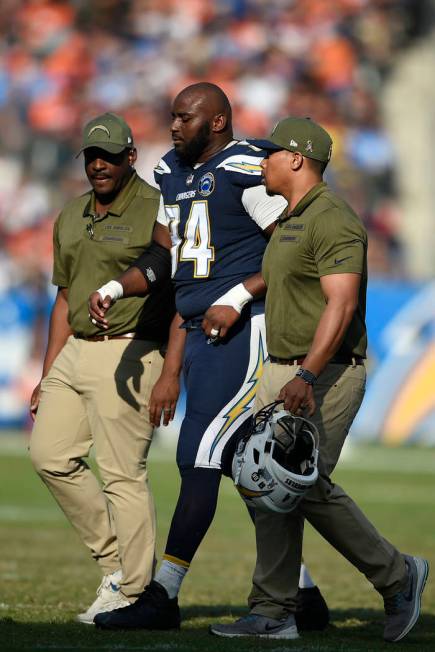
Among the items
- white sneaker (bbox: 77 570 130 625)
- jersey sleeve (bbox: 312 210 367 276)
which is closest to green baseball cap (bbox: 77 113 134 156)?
jersey sleeve (bbox: 312 210 367 276)

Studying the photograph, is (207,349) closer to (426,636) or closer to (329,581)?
(426,636)

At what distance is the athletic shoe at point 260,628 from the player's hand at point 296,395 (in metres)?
0.96

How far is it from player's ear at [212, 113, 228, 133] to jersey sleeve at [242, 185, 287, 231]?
314mm

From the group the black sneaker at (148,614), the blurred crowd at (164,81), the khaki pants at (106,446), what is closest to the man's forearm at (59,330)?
the khaki pants at (106,446)

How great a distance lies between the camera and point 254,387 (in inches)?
206

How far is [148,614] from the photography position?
4992 millimetres

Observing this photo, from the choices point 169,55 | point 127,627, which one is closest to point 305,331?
point 127,627

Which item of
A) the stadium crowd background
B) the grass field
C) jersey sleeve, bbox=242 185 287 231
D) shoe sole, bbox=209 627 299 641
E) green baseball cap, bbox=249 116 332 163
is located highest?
the stadium crowd background

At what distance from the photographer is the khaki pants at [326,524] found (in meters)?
4.94

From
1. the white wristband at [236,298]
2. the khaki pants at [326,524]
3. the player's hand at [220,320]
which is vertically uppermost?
the white wristband at [236,298]

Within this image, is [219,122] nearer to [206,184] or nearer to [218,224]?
[206,184]

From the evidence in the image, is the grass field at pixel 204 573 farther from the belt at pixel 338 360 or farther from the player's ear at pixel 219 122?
the player's ear at pixel 219 122

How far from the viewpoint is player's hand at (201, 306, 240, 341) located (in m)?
5.09

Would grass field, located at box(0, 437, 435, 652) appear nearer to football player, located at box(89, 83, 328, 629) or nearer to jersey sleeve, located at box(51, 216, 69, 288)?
football player, located at box(89, 83, 328, 629)
